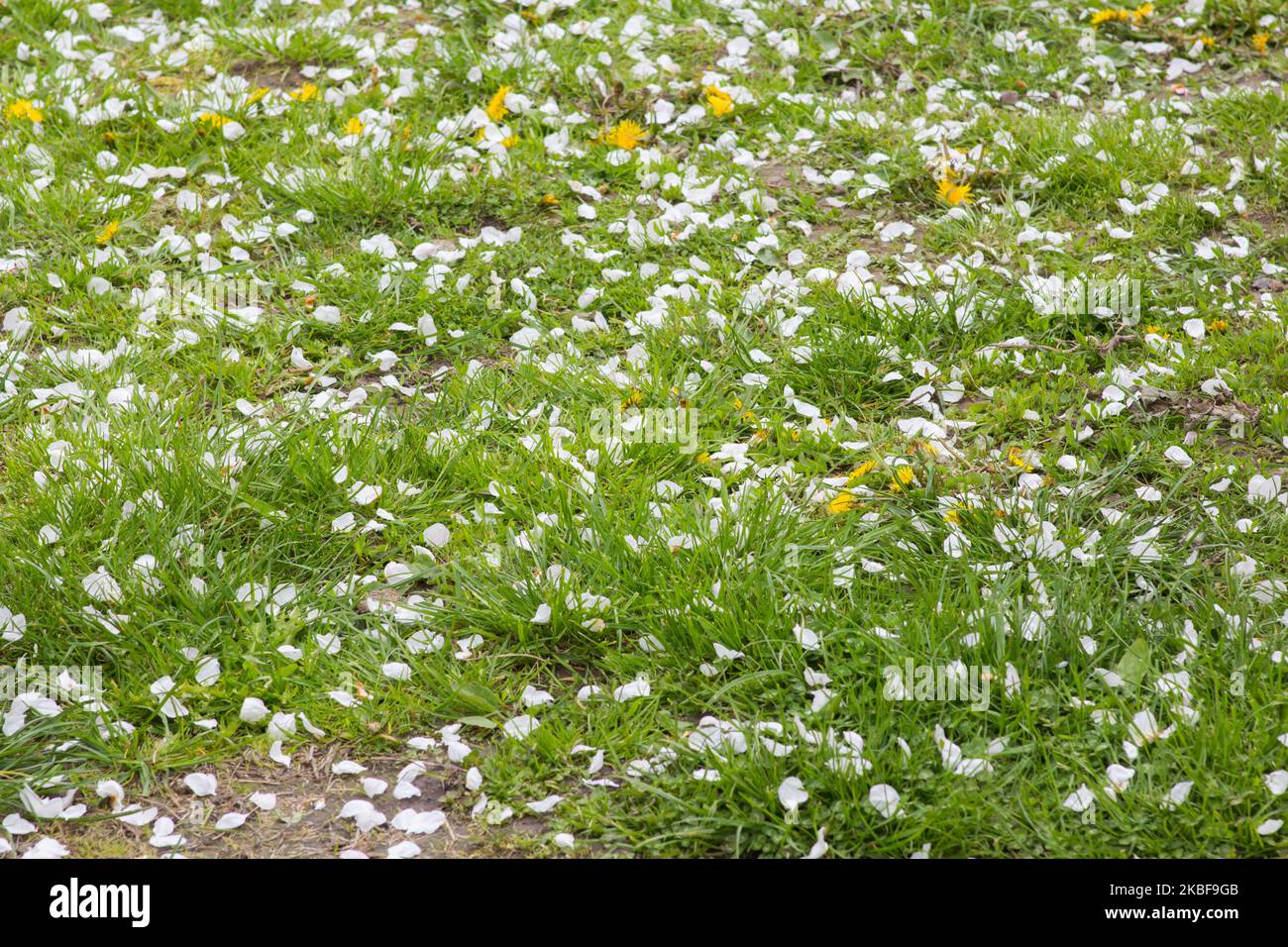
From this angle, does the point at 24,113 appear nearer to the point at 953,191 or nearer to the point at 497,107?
the point at 497,107

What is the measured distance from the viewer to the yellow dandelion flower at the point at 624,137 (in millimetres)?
5355

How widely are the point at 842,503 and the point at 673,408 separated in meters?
→ 0.71

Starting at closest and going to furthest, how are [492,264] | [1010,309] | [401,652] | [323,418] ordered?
Result: [401,652] < [323,418] < [1010,309] < [492,264]

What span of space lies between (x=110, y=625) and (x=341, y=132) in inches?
111

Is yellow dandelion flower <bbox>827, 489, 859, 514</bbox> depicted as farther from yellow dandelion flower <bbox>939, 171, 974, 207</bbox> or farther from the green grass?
yellow dandelion flower <bbox>939, 171, 974, 207</bbox>

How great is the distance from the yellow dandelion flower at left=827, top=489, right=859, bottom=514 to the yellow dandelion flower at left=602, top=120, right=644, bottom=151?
2.31 m

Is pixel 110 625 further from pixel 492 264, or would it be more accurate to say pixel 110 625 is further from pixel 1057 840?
pixel 1057 840

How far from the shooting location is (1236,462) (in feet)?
12.4

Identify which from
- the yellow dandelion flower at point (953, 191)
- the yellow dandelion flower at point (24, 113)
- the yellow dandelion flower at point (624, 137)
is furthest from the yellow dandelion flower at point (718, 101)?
the yellow dandelion flower at point (24, 113)

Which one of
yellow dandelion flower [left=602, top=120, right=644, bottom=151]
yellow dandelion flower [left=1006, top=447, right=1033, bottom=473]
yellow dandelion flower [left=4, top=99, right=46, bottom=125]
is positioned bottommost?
yellow dandelion flower [left=1006, top=447, right=1033, bottom=473]

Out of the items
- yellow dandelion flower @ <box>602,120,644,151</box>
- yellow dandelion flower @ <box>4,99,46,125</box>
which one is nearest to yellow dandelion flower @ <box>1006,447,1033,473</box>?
yellow dandelion flower @ <box>602,120,644,151</box>

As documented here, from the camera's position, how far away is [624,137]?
17.6 ft

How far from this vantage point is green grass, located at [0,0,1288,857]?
10.00 feet

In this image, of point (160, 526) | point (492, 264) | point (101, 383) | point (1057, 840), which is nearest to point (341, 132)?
point (492, 264)
